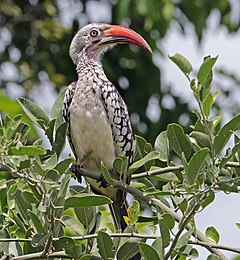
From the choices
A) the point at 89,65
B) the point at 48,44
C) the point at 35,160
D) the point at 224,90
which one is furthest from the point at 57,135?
the point at 48,44

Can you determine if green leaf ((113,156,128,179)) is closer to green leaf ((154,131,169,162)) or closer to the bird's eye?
green leaf ((154,131,169,162))

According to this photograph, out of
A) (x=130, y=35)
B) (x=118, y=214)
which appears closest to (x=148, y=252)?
(x=118, y=214)

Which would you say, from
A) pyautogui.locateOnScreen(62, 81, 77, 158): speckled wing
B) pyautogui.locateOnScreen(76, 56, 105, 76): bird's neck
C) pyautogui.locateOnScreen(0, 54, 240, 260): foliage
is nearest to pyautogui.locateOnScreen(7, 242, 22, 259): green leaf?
pyautogui.locateOnScreen(0, 54, 240, 260): foliage

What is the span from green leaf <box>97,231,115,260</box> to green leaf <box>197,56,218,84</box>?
1.75ft

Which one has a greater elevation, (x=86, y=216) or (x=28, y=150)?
(x=28, y=150)

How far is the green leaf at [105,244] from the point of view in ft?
8.64

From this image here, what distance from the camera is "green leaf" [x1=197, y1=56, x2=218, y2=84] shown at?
2.76m

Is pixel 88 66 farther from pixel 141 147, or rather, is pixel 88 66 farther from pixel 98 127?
pixel 141 147

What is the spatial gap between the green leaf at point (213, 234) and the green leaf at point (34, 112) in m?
0.63

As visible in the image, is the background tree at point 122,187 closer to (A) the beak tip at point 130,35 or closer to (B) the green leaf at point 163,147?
(B) the green leaf at point 163,147

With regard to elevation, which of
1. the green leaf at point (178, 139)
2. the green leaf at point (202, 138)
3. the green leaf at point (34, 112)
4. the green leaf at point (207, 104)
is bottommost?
the green leaf at point (34, 112)

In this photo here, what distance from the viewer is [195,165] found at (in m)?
2.61

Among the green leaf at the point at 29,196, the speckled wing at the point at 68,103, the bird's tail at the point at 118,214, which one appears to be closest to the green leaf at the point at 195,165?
the green leaf at the point at 29,196

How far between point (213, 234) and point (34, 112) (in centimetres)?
71
